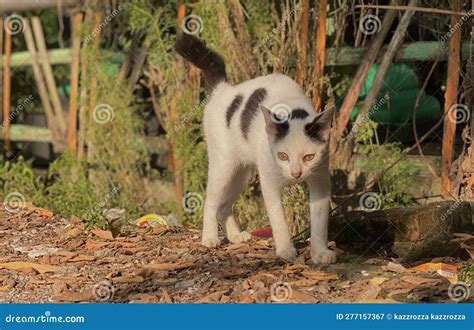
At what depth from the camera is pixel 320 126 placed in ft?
17.4

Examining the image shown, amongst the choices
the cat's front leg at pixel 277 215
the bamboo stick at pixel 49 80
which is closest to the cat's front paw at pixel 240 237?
the cat's front leg at pixel 277 215

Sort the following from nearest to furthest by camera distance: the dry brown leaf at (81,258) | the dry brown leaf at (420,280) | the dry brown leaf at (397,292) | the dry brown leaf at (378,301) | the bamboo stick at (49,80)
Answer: the dry brown leaf at (378,301) → the dry brown leaf at (397,292) → the dry brown leaf at (420,280) → the dry brown leaf at (81,258) → the bamboo stick at (49,80)

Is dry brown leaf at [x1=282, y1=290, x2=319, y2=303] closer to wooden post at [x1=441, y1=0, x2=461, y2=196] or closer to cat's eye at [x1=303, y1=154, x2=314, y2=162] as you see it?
cat's eye at [x1=303, y1=154, x2=314, y2=162]

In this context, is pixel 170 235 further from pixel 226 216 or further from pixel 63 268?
pixel 63 268

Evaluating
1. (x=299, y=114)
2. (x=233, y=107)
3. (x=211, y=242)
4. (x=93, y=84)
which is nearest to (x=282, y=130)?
(x=299, y=114)

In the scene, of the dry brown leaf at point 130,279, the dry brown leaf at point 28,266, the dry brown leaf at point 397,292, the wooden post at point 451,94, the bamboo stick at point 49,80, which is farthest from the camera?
the bamboo stick at point 49,80

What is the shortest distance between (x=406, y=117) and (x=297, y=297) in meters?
4.09

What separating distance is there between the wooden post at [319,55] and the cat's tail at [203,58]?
1.05 metres

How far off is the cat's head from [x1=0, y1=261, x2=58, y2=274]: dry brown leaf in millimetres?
1686

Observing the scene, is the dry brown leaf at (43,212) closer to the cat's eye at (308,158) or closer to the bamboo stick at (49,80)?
the bamboo stick at (49,80)

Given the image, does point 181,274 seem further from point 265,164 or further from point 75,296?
point 265,164

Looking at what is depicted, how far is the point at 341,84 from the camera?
7.60 meters

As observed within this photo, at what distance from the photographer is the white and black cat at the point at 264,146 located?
5336 mm

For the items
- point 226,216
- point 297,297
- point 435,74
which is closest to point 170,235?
point 226,216
